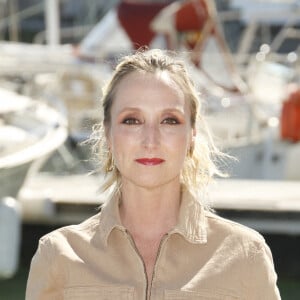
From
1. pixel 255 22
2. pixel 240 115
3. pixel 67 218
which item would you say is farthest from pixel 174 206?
pixel 255 22

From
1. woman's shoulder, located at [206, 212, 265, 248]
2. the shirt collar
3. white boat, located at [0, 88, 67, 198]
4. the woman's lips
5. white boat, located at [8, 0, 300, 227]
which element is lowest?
white boat, located at [8, 0, 300, 227]

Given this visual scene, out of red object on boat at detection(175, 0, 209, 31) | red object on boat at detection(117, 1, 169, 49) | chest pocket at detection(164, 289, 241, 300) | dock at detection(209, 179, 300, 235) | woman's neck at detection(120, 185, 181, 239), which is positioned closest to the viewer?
chest pocket at detection(164, 289, 241, 300)

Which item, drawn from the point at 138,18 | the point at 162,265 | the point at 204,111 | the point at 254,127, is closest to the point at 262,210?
the point at 204,111

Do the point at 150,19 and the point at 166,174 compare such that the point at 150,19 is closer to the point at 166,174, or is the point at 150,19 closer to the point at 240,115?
the point at 240,115

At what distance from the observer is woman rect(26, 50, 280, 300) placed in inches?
67.3

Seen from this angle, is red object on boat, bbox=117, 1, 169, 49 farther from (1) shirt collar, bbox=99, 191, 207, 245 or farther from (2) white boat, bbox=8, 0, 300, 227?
(1) shirt collar, bbox=99, 191, 207, 245

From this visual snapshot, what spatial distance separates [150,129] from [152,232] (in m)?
0.19

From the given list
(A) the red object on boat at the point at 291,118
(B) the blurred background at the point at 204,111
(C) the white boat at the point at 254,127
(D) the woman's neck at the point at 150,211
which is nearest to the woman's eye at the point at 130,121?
(D) the woman's neck at the point at 150,211

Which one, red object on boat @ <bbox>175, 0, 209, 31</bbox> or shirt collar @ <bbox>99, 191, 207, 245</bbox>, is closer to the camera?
shirt collar @ <bbox>99, 191, 207, 245</bbox>

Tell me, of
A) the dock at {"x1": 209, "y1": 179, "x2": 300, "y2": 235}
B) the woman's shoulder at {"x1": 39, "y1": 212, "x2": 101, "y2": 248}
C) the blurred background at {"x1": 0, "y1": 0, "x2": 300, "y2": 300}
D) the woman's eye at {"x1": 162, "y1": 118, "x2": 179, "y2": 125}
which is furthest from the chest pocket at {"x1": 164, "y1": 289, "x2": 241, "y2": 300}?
the dock at {"x1": 209, "y1": 179, "x2": 300, "y2": 235}

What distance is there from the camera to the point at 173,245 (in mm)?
1749

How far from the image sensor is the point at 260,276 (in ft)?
5.67

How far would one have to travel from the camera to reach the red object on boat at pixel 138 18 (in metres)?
12.8

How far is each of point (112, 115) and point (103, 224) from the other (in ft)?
0.69
